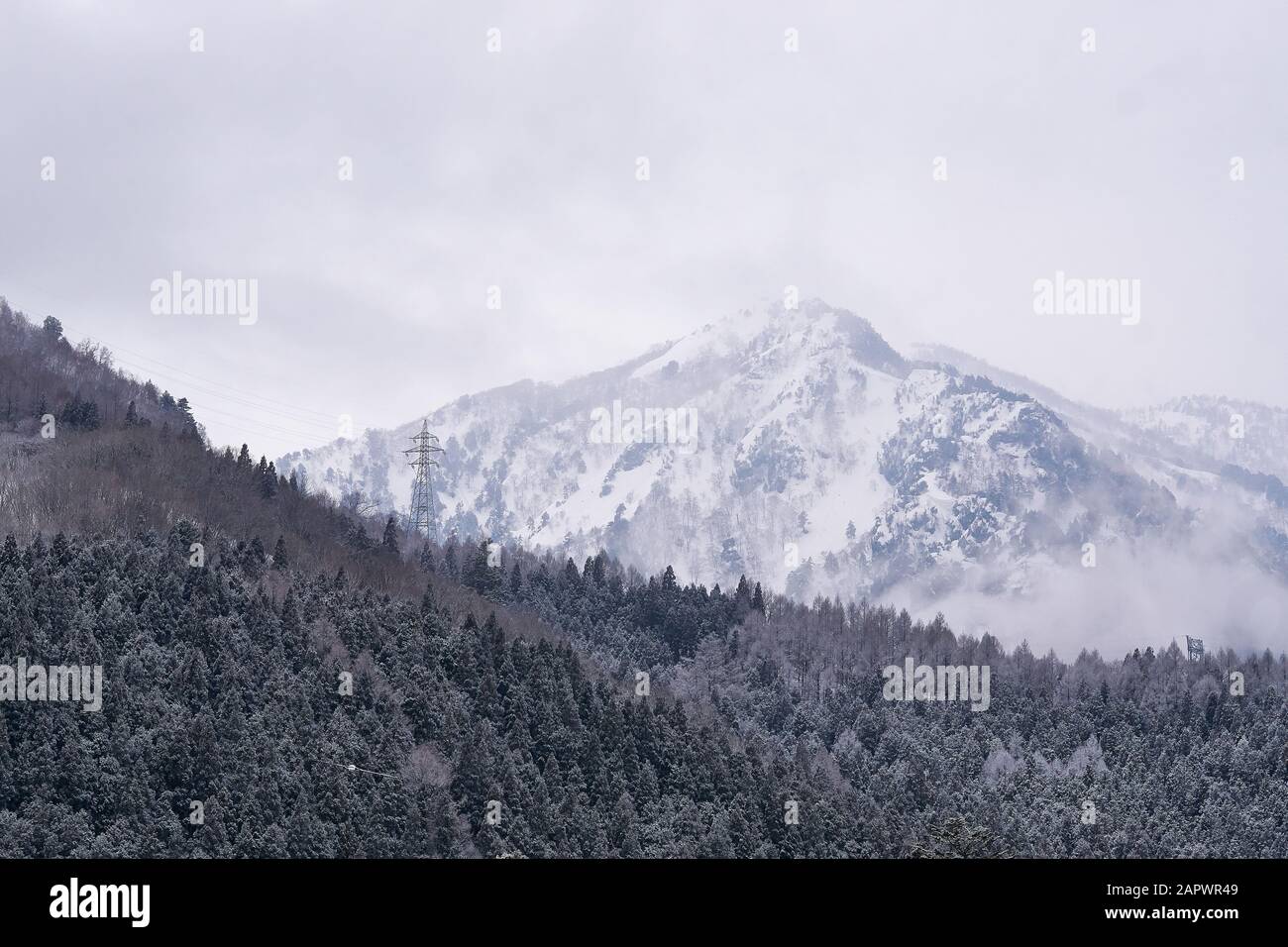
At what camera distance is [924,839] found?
198000 mm

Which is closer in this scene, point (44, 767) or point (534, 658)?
point (44, 767)

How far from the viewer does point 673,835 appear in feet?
541

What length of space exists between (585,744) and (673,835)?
17362 millimetres

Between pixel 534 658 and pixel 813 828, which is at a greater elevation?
pixel 534 658
